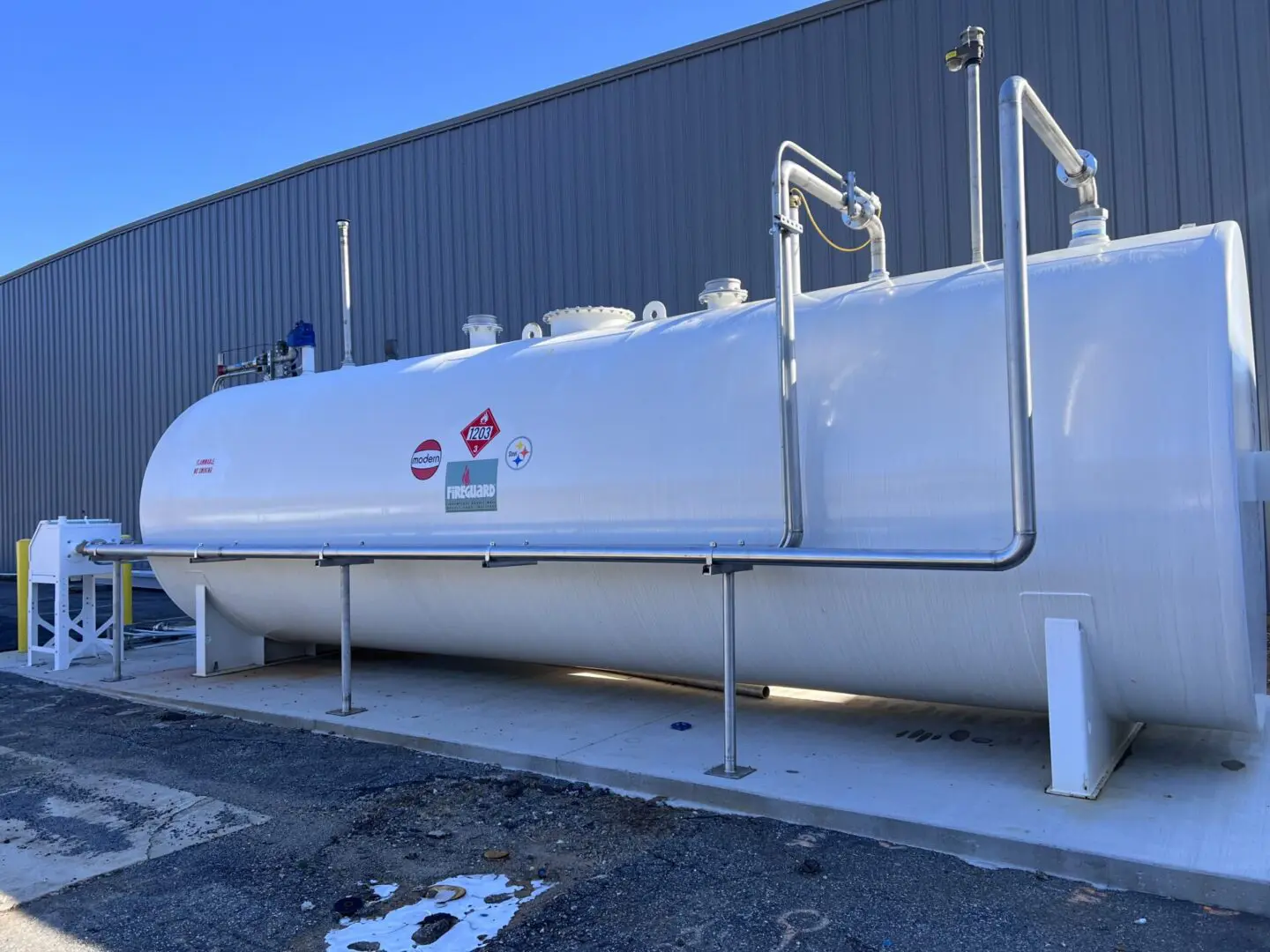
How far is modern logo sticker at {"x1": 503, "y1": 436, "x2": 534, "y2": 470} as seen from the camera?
5.48 m

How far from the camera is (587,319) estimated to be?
6.03 m

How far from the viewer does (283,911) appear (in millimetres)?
3330

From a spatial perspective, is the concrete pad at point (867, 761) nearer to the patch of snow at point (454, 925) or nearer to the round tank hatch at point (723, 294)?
the patch of snow at point (454, 925)

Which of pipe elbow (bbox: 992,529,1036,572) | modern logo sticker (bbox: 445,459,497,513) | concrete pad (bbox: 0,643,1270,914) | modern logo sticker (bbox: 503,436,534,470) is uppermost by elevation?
modern logo sticker (bbox: 503,436,534,470)

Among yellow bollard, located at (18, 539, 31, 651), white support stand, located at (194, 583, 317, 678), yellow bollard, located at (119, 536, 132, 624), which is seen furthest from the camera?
yellow bollard, located at (18, 539, 31, 651)

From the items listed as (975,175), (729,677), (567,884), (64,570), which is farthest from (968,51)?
(64,570)

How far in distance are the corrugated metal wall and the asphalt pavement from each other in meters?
6.46

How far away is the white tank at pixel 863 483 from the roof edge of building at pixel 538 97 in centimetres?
578

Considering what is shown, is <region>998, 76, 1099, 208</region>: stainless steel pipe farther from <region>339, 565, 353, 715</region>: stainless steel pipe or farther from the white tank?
<region>339, 565, 353, 715</region>: stainless steel pipe

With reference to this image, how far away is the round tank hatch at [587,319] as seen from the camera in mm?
5977

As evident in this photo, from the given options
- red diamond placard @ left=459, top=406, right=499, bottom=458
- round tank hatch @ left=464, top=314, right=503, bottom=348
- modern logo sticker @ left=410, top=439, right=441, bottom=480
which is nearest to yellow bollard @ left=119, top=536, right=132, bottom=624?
modern logo sticker @ left=410, top=439, right=441, bottom=480

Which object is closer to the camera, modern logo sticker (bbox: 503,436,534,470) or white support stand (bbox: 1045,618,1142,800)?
white support stand (bbox: 1045,618,1142,800)

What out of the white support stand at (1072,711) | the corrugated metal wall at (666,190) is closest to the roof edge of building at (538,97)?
the corrugated metal wall at (666,190)

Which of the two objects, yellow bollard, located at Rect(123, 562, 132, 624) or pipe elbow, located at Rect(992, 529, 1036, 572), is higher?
pipe elbow, located at Rect(992, 529, 1036, 572)
